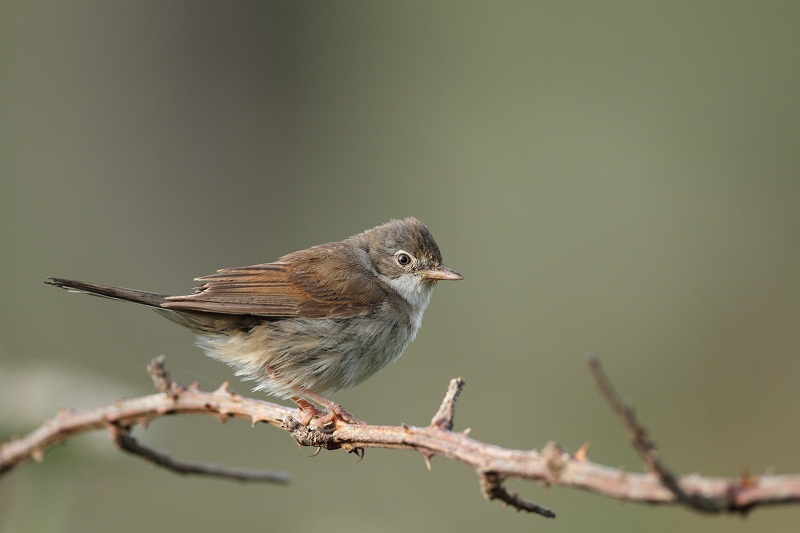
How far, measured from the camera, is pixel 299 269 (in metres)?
4.82

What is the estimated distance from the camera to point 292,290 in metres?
4.67

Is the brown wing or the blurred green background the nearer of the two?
the brown wing

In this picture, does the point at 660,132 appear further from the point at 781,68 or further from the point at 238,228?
the point at 238,228

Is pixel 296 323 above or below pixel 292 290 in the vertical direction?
below

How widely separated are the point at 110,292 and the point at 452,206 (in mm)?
8419

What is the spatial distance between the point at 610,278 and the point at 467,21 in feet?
19.2

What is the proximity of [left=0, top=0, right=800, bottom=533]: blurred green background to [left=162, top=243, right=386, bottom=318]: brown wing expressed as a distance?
6.68 ft

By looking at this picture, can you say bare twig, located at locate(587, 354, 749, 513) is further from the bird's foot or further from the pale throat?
the pale throat

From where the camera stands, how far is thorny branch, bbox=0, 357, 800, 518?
1469 millimetres

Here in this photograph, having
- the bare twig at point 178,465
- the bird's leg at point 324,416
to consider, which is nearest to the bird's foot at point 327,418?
the bird's leg at point 324,416

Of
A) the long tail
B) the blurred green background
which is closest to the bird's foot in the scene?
the long tail

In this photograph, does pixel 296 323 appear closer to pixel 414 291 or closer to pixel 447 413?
pixel 414 291

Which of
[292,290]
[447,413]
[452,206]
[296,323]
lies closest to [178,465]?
[447,413]

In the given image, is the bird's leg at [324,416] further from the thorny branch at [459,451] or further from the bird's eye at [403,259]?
the bird's eye at [403,259]
